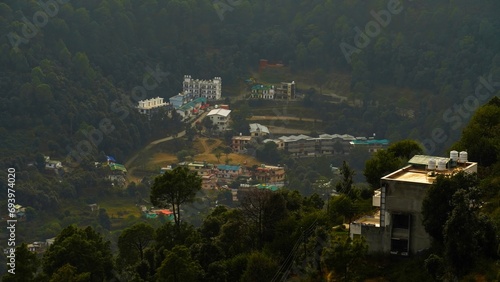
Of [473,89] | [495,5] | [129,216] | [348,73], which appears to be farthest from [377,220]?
[495,5]

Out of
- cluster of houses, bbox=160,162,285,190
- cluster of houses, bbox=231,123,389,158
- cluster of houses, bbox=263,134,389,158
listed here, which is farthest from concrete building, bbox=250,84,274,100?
cluster of houses, bbox=160,162,285,190

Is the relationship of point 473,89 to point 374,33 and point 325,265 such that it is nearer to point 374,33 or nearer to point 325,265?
point 374,33

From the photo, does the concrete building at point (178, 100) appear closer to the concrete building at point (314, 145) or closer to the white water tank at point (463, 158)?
the concrete building at point (314, 145)

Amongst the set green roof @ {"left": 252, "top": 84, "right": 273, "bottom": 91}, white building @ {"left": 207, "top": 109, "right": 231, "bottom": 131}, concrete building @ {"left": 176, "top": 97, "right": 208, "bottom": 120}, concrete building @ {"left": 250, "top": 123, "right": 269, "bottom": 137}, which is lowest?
concrete building @ {"left": 250, "top": 123, "right": 269, "bottom": 137}

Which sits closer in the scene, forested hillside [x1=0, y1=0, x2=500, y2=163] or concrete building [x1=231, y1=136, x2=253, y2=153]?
forested hillside [x1=0, y1=0, x2=500, y2=163]

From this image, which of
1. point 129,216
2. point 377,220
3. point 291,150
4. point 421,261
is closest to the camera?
point 421,261

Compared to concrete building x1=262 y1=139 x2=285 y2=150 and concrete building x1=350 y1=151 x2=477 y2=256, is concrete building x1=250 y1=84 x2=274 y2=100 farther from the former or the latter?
concrete building x1=350 y1=151 x2=477 y2=256
